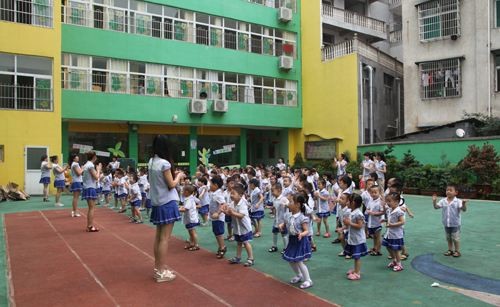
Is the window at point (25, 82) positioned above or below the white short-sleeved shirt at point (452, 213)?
above

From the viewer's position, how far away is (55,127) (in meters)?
17.4

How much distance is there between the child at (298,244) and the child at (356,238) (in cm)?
73

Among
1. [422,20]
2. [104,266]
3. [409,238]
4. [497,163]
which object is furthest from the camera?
[422,20]

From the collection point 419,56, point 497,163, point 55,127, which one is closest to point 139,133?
point 55,127

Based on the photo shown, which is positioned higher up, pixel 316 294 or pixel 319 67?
pixel 319 67

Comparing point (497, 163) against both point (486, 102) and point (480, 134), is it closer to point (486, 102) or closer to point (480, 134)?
point (480, 134)

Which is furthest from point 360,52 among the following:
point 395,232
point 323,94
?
point 395,232

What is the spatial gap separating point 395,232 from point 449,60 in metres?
16.9

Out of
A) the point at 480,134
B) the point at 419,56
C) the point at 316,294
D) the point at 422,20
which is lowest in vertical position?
the point at 316,294

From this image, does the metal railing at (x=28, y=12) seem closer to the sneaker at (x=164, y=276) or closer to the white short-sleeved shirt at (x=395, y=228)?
the sneaker at (x=164, y=276)

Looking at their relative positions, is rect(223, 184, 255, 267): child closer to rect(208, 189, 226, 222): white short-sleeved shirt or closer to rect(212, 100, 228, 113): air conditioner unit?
rect(208, 189, 226, 222): white short-sleeved shirt

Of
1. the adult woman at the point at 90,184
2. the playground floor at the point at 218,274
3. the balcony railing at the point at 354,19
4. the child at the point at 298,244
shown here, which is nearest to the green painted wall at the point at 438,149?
the playground floor at the point at 218,274

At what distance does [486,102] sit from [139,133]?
16662 mm

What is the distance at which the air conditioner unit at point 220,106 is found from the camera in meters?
22.9
